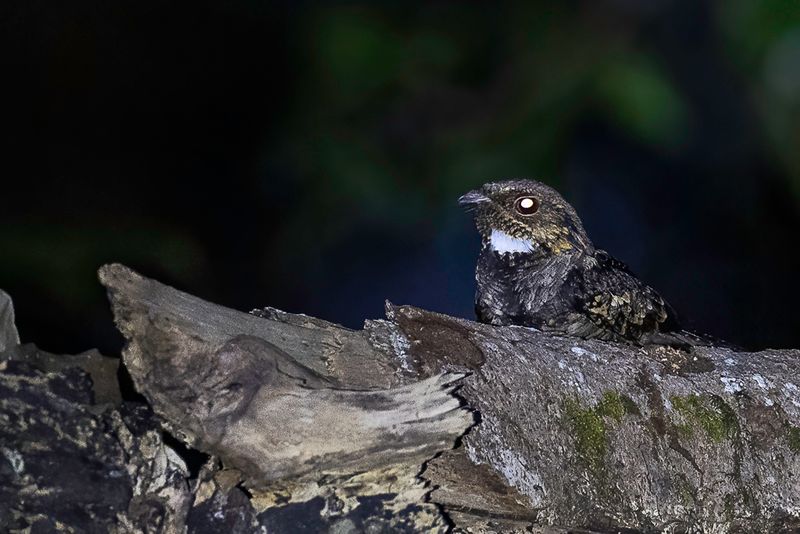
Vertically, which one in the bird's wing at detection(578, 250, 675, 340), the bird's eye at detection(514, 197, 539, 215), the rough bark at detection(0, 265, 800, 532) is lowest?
the rough bark at detection(0, 265, 800, 532)

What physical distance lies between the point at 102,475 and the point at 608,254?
6.42ft

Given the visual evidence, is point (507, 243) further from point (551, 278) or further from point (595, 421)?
point (595, 421)

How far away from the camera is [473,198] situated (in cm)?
307

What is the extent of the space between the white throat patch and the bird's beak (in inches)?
4.2

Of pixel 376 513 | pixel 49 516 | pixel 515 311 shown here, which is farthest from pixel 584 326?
pixel 49 516

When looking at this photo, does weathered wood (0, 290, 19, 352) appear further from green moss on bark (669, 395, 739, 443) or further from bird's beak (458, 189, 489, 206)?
bird's beak (458, 189, 489, 206)

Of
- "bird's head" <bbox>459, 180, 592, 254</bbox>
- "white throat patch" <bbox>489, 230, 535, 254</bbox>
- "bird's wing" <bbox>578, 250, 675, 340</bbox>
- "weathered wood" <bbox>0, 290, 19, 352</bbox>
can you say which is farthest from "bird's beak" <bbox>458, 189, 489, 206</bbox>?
"weathered wood" <bbox>0, 290, 19, 352</bbox>

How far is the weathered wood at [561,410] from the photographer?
1.46 meters

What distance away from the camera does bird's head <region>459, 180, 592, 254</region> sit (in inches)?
121

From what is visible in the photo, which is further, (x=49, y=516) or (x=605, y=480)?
(x=605, y=480)

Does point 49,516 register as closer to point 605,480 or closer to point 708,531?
point 605,480

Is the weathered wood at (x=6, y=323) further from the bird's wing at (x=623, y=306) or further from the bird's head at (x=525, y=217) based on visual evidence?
the bird's head at (x=525, y=217)

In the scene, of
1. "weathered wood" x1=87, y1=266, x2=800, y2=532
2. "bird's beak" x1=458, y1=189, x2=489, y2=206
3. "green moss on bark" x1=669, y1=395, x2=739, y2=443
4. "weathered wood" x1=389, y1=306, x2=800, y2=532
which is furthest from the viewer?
"bird's beak" x1=458, y1=189, x2=489, y2=206

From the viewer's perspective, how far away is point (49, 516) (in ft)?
4.24
